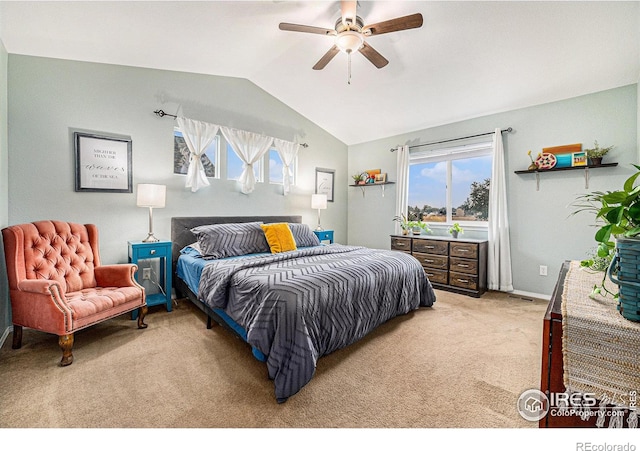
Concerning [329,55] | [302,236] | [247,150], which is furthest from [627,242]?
[247,150]

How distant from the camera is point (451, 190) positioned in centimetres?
436

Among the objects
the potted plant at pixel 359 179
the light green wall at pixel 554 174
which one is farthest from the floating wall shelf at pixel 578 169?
the potted plant at pixel 359 179

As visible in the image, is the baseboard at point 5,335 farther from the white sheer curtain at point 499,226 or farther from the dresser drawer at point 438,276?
the white sheer curtain at point 499,226

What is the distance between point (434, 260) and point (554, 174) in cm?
176

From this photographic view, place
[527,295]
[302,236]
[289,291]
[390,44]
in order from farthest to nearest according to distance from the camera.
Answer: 1. [302,236]
2. [527,295]
3. [390,44]
4. [289,291]

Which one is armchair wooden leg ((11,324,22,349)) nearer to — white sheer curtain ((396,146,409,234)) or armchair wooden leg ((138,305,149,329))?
armchair wooden leg ((138,305,149,329))

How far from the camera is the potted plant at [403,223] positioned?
445 centimetres

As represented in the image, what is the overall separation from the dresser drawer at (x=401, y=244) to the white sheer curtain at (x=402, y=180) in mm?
550

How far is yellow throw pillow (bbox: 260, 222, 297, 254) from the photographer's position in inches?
133

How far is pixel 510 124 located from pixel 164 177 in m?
4.48

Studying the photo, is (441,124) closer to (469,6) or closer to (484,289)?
(469,6)

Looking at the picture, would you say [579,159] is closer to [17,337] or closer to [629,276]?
[629,276]

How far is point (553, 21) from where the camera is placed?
2.40 metres
